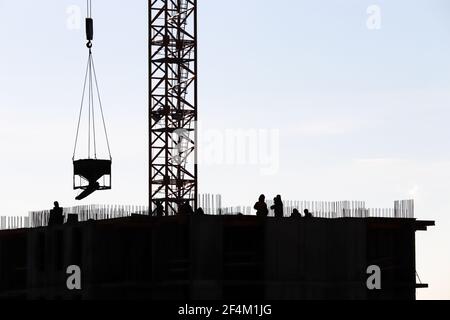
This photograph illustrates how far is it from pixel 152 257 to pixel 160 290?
1803mm

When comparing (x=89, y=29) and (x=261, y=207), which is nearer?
(x=261, y=207)

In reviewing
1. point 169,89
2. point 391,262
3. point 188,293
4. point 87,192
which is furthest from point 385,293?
point 169,89

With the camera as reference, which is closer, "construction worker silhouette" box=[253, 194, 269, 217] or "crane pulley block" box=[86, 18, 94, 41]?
"construction worker silhouette" box=[253, 194, 269, 217]

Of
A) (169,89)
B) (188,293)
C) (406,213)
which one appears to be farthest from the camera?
(169,89)

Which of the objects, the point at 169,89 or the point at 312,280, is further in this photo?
the point at 169,89

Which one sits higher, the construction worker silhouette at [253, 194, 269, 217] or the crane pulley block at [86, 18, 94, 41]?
the crane pulley block at [86, 18, 94, 41]

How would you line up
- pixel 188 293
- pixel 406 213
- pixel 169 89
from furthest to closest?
pixel 169 89 → pixel 406 213 → pixel 188 293

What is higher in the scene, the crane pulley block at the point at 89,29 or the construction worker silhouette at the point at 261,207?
the crane pulley block at the point at 89,29

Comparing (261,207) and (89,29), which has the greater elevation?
(89,29)

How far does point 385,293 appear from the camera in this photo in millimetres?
90125

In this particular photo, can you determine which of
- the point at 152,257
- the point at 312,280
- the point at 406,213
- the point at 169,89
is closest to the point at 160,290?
the point at 152,257

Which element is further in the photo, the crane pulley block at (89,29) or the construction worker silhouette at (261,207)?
the crane pulley block at (89,29)

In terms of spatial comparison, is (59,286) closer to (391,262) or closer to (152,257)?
(152,257)

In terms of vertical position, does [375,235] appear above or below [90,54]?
below
